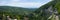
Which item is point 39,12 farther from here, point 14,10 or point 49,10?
point 14,10

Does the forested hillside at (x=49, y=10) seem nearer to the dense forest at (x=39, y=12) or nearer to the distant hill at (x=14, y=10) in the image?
the dense forest at (x=39, y=12)

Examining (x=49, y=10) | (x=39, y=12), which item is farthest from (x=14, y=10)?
(x=49, y=10)

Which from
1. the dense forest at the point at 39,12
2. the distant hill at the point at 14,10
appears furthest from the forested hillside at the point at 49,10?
the distant hill at the point at 14,10

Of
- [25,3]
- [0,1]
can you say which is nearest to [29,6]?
[25,3]

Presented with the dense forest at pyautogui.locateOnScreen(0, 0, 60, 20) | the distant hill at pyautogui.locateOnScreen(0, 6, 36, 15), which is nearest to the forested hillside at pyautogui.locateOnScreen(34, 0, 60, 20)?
the dense forest at pyautogui.locateOnScreen(0, 0, 60, 20)

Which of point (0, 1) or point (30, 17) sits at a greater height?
point (0, 1)

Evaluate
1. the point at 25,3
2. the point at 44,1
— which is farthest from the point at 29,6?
the point at 44,1

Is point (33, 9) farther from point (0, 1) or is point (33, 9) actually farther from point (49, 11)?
point (0, 1)

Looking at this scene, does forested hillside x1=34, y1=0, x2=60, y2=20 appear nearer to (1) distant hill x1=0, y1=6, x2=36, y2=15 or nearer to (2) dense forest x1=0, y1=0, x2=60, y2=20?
(2) dense forest x1=0, y1=0, x2=60, y2=20

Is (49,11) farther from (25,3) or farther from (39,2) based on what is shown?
(25,3)
